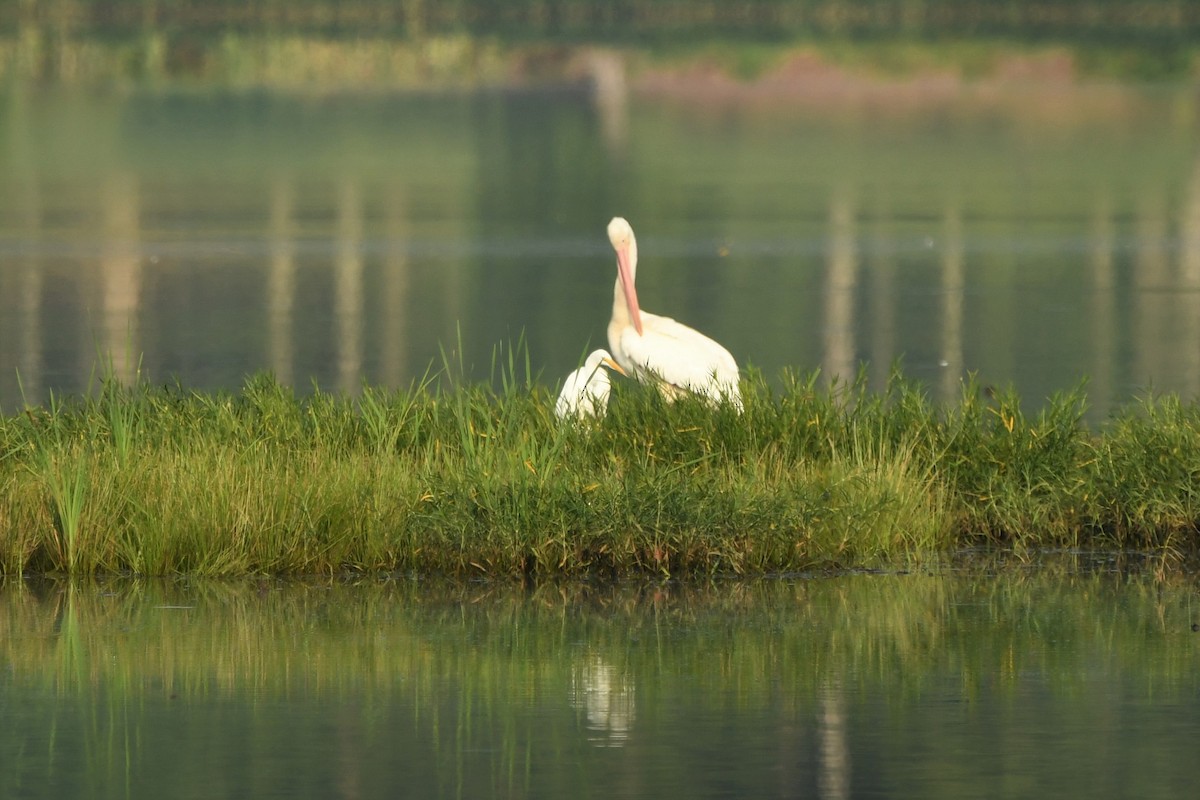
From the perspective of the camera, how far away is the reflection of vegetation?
10225 cm

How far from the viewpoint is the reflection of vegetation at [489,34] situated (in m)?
102

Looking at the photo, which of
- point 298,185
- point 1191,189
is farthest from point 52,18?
point 1191,189

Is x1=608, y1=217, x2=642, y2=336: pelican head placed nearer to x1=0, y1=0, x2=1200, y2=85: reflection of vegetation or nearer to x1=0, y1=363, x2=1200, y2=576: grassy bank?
x1=0, y1=363, x2=1200, y2=576: grassy bank

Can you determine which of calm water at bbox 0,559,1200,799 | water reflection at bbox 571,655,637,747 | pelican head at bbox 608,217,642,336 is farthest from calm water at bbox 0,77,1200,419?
water reflection at bbox 571,655,637,747

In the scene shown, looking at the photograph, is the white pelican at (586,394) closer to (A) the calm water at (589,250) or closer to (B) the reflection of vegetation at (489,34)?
(A) the calm water at (589,250)

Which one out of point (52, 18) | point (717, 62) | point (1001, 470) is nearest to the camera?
point (1001, 470)

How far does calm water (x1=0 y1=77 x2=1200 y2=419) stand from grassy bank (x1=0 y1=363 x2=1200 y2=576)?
6.08 ft

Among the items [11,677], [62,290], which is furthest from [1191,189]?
[11,677]

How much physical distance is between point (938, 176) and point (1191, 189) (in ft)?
23.0

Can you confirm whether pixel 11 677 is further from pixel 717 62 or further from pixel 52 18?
pixel 52 18

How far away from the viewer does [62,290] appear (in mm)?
26406

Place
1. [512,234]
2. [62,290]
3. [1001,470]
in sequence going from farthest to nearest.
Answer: [512,234], [62,290], [1001,470]

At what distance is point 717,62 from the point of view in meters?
103

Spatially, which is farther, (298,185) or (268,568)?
(298,185)
